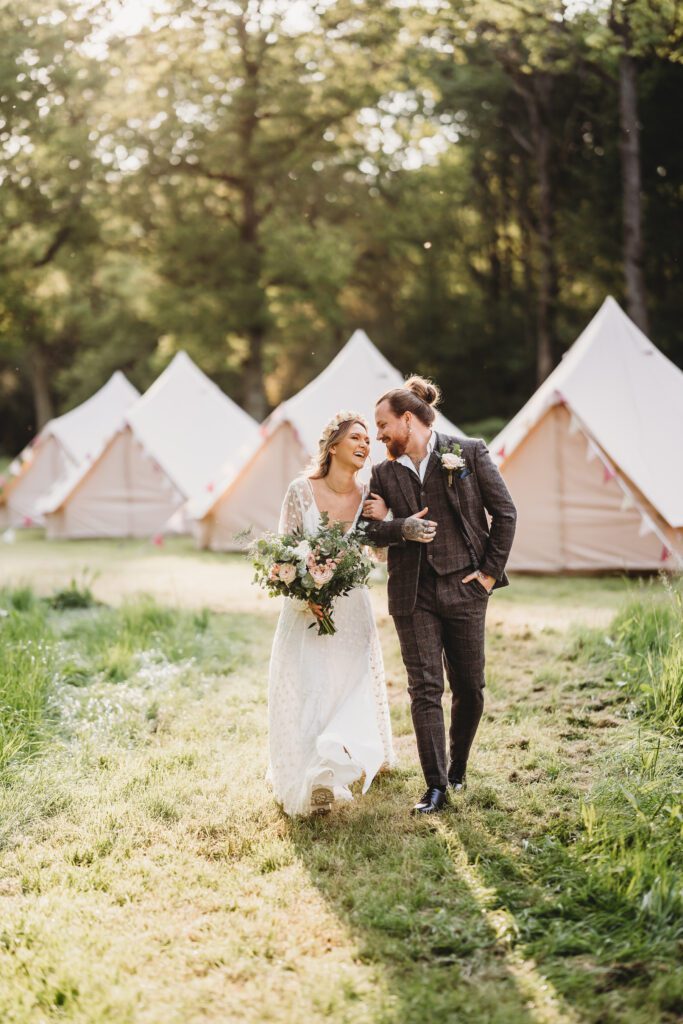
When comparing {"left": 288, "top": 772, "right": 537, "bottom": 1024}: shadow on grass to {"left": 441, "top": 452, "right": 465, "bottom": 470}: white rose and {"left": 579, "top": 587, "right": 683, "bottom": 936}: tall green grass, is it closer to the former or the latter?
{"left": 579, "top": 587, "right": 683, "bottom": 936}: tall green grass

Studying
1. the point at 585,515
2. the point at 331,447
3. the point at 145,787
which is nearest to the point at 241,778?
the point at 145,787

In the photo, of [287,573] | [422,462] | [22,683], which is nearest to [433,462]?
[422,462]

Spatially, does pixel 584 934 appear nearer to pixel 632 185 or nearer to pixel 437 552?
pixel 437 552

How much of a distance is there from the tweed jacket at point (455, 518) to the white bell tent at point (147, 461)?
984cm

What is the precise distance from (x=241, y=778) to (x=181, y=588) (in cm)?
508

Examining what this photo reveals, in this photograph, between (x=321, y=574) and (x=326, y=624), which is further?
(x=326, y=624)

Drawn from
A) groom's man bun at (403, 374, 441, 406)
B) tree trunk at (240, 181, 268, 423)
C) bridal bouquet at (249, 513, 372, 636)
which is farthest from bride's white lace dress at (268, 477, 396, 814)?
tree trunk at (240, 181, 268, 423)

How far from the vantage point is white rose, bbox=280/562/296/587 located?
3527mm

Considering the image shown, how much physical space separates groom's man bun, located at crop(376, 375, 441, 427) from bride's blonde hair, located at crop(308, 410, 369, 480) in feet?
0.44

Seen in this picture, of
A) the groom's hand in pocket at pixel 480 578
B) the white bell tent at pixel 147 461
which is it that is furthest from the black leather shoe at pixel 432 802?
the white bell tent at pixel 147 461

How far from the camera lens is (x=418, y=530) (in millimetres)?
3521

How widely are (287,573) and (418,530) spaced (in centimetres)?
53

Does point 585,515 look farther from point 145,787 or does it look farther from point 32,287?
point 32,287

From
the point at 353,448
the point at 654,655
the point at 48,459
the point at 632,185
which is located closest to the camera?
the point at 353,448
